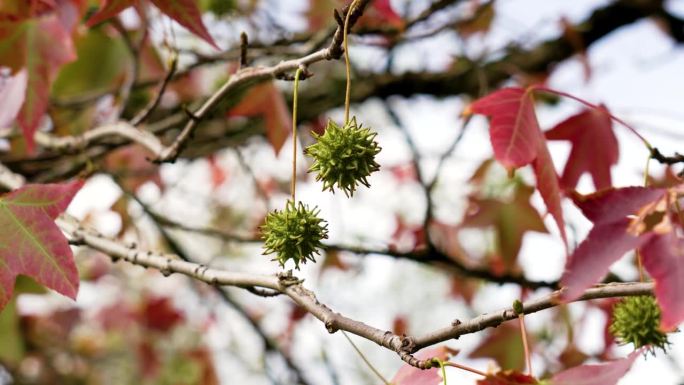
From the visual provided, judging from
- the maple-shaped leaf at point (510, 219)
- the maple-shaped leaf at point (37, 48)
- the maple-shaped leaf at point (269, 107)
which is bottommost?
the maple-shaped leaf at point (37, 48)

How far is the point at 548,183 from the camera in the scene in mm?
964

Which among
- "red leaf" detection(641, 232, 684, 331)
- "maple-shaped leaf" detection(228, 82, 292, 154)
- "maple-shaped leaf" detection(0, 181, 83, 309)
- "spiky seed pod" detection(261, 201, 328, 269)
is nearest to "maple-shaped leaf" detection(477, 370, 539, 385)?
"red leaf" detection(641, 232, 684, 331)

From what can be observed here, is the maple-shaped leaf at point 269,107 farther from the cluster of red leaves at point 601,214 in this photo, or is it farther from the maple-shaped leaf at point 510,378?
the maple-shaped leaf at point 510,378

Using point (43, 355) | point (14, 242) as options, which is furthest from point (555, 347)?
point (43, 355)

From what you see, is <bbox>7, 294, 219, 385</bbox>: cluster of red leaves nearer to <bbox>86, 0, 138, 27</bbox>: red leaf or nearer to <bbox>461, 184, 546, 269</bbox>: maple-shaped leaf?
<bbox>461, 184, 546, 269</bbox>: maple-shaped leaf

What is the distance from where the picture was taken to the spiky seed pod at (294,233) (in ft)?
2.84

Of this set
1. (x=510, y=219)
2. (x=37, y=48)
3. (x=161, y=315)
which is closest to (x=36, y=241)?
(x=37, y=48)

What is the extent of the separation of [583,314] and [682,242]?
1772 millimetres

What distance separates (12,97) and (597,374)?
1072 millimetres

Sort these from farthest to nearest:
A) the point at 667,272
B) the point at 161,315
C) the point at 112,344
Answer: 1. the point at 112,344
2. the point at 161,315
3. the point at 667,272

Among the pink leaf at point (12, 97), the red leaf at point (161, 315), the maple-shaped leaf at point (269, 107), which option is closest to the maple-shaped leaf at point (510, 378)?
the pink leaf at point (12, 97)

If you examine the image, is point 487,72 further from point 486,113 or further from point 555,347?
point 486,113

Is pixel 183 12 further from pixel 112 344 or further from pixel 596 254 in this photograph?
pixel 112 344

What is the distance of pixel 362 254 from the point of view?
5.18 feet
